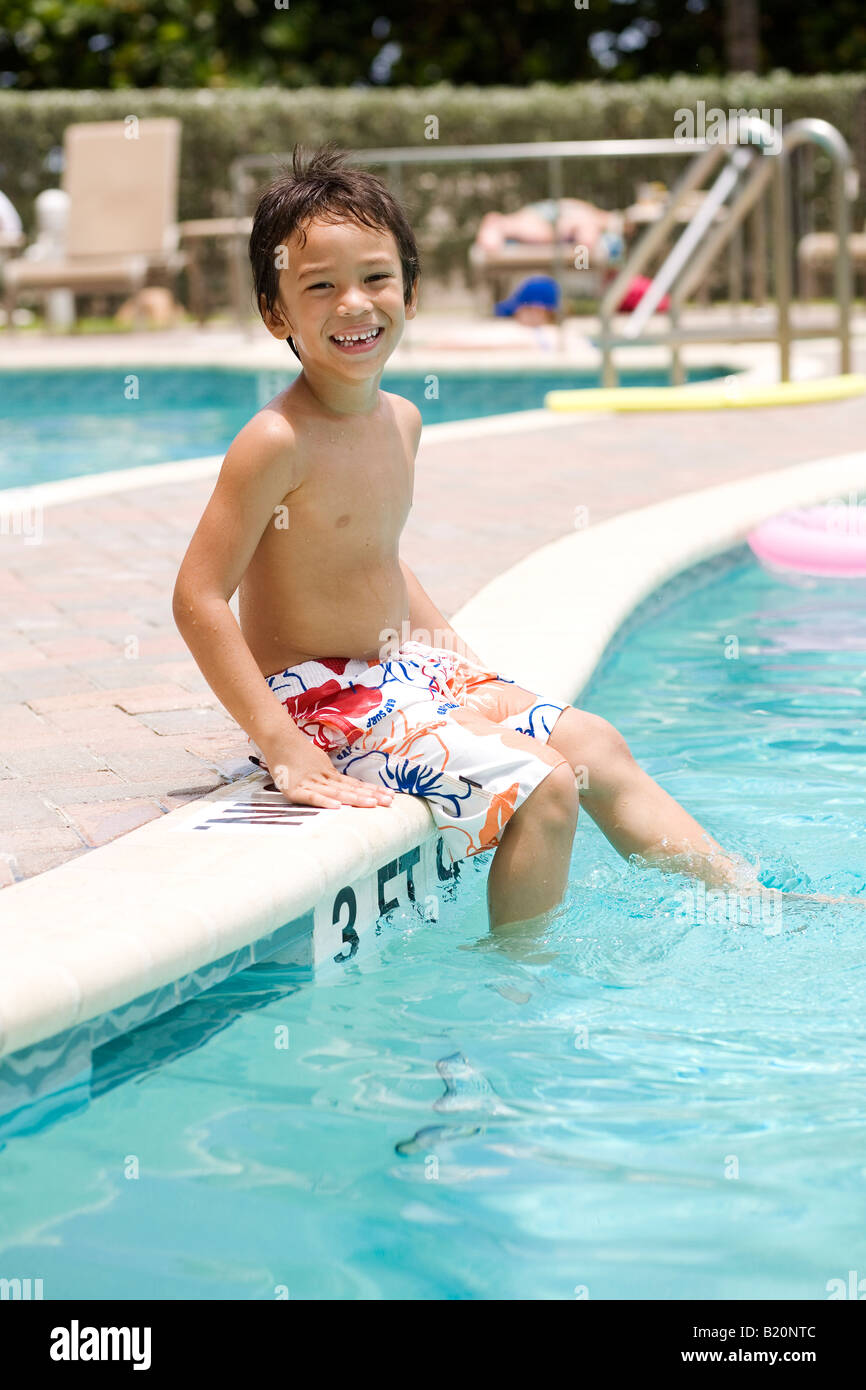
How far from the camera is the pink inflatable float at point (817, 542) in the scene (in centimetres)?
518

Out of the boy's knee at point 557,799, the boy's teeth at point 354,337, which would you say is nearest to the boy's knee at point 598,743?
the boy's knee at point 557,799

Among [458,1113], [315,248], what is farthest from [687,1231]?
[315,248]

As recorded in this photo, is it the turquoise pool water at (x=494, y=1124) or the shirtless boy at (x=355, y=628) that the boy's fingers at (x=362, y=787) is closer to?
the shirtless boy at (x=355, y=628)

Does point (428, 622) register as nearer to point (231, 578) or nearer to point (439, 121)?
point (231, 578)

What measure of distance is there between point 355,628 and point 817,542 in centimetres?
272

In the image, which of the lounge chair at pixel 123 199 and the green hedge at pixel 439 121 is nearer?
the lounge chair at pixel 123 199

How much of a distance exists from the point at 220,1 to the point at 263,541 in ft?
59.6

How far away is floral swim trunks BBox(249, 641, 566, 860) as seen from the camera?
8.84 ft

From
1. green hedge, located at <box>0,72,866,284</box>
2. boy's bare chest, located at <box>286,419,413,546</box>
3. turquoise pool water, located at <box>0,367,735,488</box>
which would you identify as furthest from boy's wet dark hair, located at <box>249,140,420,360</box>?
green hedge, located at <box>0,72,866,284</box>

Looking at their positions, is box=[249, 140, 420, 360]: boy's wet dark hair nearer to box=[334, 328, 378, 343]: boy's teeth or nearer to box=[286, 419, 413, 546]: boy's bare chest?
box=[334, 328, 378, 343]: boy's teeth

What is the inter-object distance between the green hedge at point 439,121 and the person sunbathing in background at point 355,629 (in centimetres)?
1439

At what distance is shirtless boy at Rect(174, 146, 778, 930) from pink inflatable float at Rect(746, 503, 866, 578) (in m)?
2.48

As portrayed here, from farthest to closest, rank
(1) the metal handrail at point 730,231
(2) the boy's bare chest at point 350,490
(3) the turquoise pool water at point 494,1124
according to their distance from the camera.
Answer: (1) the metal handrail at point 730,231
(2) the boy's bare chest at point 350,490
(3) the turquoise pool water at point 494,1124

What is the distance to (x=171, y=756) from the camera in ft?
10.4
